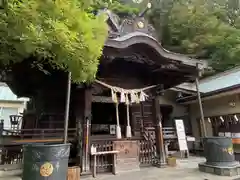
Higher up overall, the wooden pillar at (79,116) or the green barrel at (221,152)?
the wooden pillar at (79,116)

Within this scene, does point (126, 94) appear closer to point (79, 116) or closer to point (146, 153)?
point (79, 116)

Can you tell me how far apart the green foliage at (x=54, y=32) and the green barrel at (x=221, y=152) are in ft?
13.2

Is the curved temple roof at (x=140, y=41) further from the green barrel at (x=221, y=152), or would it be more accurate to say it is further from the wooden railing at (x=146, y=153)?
the wooden railing at (x=146, y=153)

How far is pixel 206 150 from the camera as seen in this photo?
18.4 ft

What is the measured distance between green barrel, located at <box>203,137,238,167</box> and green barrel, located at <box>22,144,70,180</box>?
401cm

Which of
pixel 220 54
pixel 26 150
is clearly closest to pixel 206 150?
pixel 26 150

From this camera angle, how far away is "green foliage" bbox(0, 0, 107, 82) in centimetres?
257

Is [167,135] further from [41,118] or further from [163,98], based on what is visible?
[41,118]

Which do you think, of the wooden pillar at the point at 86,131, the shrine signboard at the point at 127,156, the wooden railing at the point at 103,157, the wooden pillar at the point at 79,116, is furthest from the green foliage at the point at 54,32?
the shrine signboard at the point at 127,156

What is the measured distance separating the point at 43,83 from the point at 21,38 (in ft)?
13.9

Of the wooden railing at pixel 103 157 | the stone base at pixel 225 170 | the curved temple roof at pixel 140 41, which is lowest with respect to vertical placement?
the stone base at pixel 225 170

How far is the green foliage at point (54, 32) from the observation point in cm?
257

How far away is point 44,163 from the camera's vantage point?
3305 mm

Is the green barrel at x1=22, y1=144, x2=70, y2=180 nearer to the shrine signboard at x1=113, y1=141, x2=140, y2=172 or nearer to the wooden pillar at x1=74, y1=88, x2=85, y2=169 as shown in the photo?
the wooden pillar at x1=74, y1=88, x2=85, y2=169
